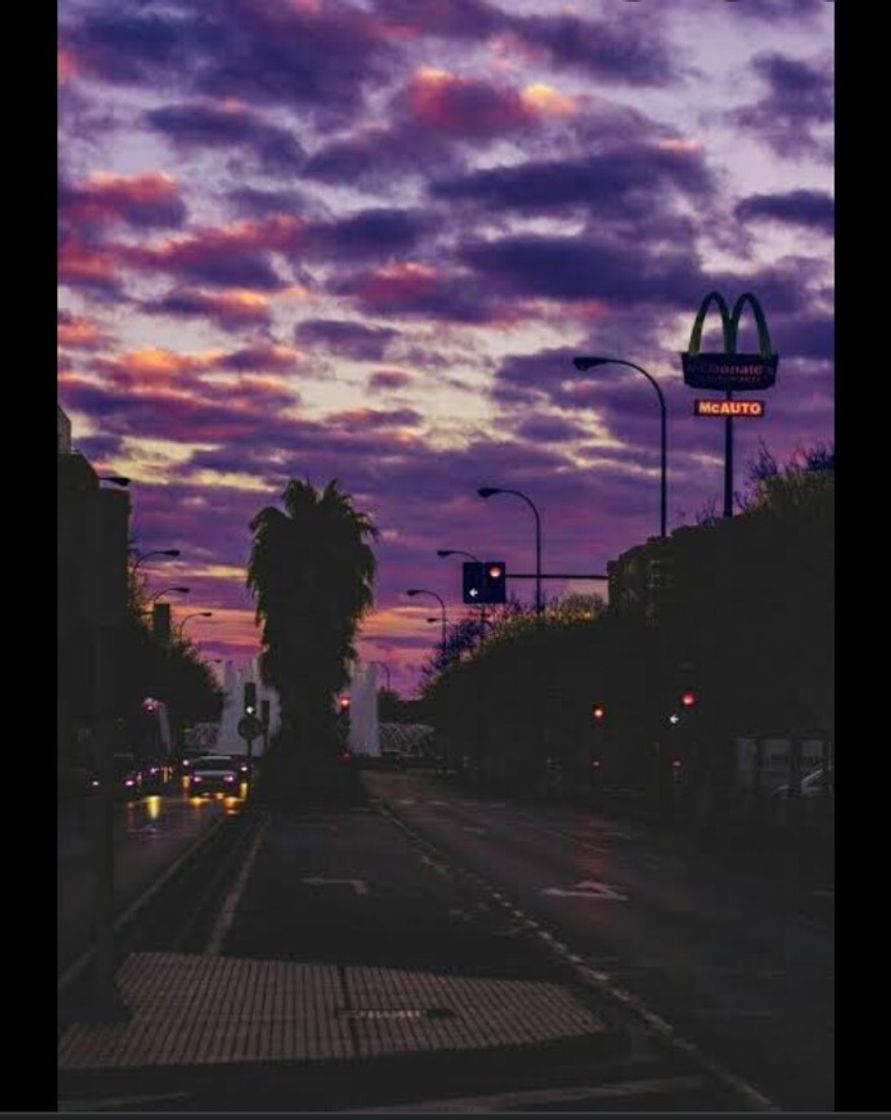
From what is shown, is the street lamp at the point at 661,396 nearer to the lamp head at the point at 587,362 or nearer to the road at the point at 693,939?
the lamp head at the point at 587,362

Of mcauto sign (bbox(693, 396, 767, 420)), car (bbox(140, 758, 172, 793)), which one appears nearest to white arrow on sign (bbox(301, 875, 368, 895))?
car (bbox(140, 758, 172, 793))

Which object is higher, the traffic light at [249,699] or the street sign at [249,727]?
the traffic light at [249,699]

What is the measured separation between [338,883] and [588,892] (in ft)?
13.5

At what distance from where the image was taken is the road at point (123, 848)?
26659 millimetres

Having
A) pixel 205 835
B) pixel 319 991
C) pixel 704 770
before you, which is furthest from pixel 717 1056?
pixel 704 770

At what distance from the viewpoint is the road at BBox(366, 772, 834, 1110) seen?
1686 cm

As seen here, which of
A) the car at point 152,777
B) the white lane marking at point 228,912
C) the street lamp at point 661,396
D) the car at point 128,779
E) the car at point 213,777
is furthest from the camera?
the car at point 152,777

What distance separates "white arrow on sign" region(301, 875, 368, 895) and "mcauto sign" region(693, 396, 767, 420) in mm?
69094

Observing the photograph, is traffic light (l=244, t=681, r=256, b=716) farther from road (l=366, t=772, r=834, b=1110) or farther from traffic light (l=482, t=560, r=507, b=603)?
road (l=366, t=772, r=834, b=1110)

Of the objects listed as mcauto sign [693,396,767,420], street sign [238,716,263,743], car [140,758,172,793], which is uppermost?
mcauto sign [693,396,767,420]

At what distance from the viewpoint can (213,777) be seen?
95.6 m

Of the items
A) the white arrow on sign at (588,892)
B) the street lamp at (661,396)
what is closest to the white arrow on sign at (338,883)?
the white arrow on sign at (588,892)

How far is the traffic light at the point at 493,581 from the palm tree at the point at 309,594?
853 centimetres
